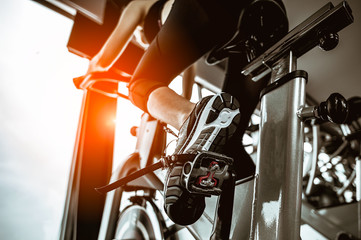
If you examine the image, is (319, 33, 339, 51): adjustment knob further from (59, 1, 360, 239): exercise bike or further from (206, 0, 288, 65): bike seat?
(206, 0, 288, 65): bike seat

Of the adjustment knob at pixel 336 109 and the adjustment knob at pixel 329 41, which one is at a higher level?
the adjustment knob at pixel 329 41

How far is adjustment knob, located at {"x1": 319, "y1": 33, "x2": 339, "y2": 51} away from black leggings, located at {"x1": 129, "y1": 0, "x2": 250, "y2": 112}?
0.35 metres

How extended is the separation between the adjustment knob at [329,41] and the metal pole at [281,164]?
0.09 meters

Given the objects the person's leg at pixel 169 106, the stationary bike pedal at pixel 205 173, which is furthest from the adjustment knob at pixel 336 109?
the person's leg at pixel 169 106

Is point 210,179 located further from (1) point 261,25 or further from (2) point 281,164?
(1) point 261,25

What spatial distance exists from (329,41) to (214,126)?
0.34m

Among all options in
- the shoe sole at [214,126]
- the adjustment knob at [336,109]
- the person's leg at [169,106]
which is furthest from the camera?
the person's leg at [169,106]

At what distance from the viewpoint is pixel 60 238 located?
4.24 ft

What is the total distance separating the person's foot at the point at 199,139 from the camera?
69 cm

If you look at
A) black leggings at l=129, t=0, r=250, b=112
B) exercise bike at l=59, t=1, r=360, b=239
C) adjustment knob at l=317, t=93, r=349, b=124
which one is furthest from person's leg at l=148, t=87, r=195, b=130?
adjustment knob at l=317, t=93, r=349, b=124

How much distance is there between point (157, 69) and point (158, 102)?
133mm

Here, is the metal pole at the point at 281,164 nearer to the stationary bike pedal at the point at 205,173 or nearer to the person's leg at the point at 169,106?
the stationary bike pedal at the point at 205,173

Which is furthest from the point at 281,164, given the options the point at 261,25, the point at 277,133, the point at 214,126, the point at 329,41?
the point at 261,25

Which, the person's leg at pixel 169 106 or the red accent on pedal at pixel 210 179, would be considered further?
the person's leg at pixel 169 106
